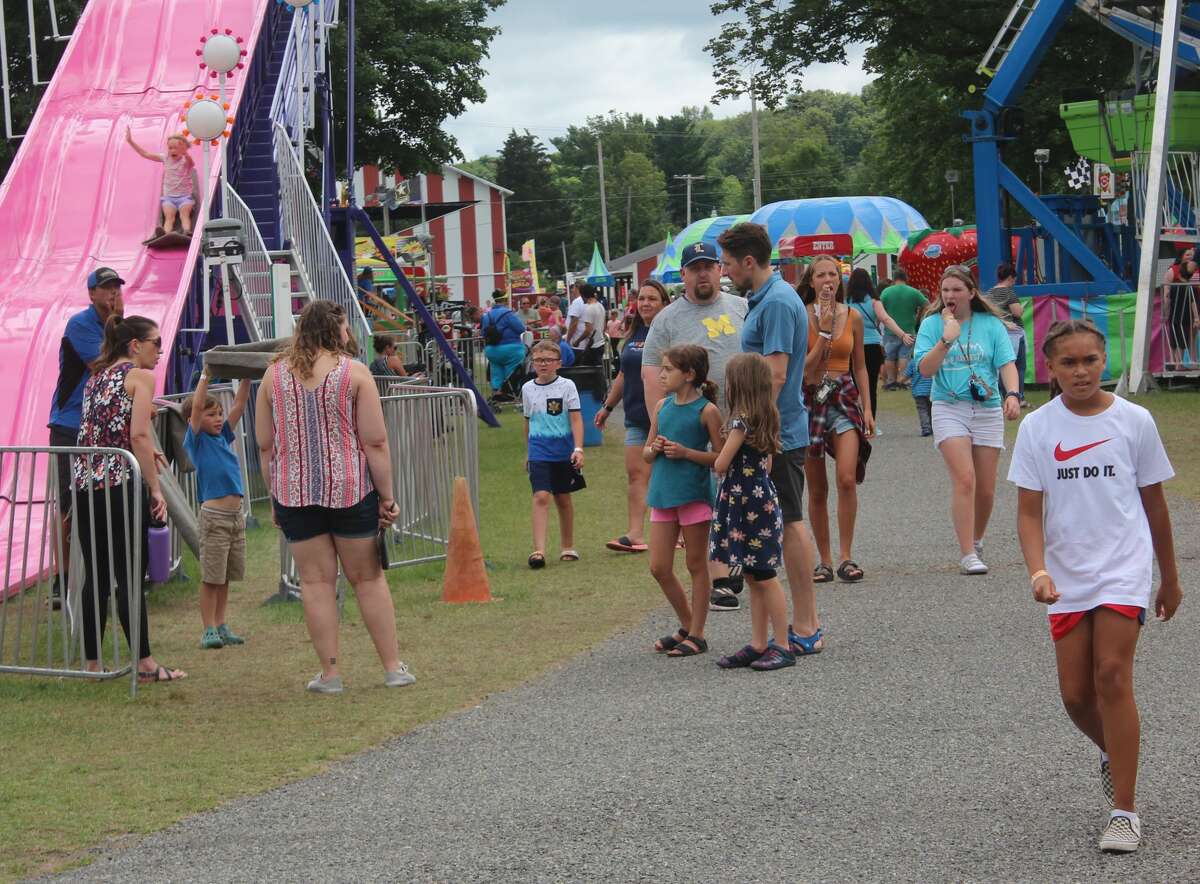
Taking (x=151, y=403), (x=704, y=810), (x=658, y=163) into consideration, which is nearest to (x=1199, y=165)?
(x=151, y=403)

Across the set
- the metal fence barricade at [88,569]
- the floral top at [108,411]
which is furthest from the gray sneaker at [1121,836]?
the floral top at [108,411]

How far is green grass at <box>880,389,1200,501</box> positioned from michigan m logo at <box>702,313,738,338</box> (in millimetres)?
5398

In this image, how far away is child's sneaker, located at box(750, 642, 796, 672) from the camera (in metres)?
7.62

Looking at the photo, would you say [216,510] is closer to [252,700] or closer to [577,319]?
[252,700]

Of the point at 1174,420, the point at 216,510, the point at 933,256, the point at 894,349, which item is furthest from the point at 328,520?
the point at 933,256

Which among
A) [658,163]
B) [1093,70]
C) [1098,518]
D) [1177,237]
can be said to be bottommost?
[1098,518]

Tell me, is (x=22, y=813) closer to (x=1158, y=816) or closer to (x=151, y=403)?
(x=151, y=403)

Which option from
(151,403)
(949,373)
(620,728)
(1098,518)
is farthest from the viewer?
(949,373)

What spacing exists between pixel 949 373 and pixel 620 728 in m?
4.24

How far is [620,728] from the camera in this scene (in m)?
6.63

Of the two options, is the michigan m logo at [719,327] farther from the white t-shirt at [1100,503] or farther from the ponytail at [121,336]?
the white t-shirt at [1100,503]

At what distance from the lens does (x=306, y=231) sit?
1938 centimetres

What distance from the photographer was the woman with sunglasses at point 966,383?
9961 millimetres

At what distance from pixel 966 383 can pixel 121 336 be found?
4.85m
